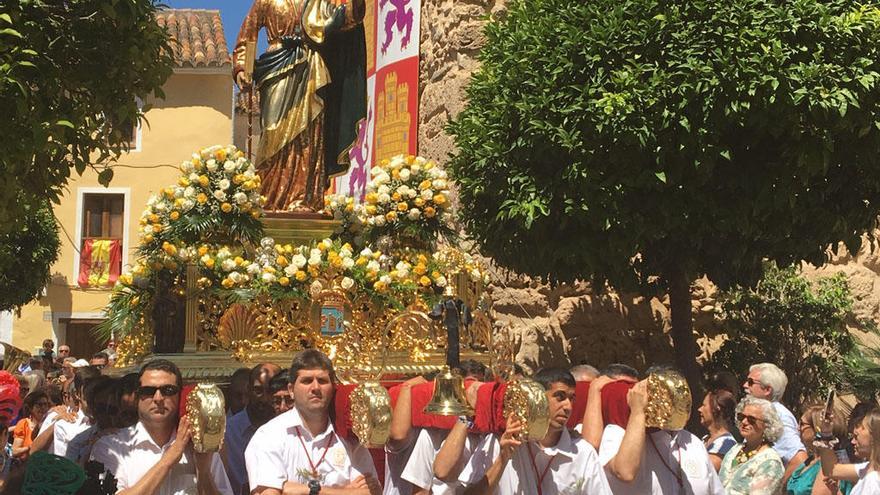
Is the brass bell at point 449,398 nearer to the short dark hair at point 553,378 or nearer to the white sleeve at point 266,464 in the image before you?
the short dark hair at point 553,378

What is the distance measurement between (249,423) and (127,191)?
883 inches

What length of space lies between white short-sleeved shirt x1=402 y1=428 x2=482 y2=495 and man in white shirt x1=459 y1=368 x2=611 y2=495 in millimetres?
42

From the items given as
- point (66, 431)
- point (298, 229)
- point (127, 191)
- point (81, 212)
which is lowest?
point (66, 431)

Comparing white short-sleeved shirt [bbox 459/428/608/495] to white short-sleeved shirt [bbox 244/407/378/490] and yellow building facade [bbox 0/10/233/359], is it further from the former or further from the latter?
yellow building facade [bbox 0/10/233/359]

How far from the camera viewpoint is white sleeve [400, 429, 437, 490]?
5.05 metres

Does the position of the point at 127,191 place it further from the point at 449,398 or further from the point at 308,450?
the point at 449,398

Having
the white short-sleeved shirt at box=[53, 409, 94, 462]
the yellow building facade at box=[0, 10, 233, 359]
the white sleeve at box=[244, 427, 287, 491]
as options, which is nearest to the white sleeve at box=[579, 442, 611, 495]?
the white sleeve at box=[244, 427, 287, 491]

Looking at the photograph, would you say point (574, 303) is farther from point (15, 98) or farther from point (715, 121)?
point (15, 98)

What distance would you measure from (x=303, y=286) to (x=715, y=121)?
11.2 feet

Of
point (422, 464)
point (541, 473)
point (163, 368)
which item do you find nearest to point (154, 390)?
point (163, 368)

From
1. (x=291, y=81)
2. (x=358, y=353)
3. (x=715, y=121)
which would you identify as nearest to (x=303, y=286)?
(x=358, y=353)

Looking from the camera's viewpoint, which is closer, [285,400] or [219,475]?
[219,475]

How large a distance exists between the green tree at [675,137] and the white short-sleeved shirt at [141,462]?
17.6ft

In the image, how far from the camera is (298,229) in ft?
32.0
